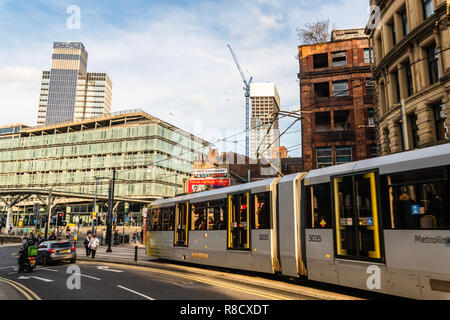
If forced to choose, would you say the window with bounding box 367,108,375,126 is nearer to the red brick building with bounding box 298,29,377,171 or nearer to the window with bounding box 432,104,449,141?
the red brick building with bounding box 298,29,377,171

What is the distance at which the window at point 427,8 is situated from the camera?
790 inches

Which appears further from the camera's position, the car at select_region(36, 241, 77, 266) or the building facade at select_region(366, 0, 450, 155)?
the car at select_region(36, 241, 77, 266)

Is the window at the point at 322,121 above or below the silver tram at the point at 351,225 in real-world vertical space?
above

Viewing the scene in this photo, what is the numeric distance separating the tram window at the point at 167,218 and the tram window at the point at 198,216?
213 cm

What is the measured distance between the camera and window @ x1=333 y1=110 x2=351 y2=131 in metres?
35.7

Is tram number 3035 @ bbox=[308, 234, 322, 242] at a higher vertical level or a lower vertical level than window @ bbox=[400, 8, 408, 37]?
lower

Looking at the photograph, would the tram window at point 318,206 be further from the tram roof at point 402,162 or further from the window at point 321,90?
the window at point 321,90

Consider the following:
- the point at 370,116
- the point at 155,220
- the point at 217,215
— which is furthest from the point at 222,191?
the point at 370,116

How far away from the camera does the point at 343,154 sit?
34.5 metres

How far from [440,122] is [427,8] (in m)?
6.93

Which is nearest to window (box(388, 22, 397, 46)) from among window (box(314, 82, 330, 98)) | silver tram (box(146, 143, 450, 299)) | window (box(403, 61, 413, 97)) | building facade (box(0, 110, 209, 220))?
window (box(403, 61, 413, 97))

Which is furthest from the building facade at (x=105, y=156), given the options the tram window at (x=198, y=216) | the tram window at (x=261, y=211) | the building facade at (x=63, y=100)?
the building facade at (x=63, y=100)

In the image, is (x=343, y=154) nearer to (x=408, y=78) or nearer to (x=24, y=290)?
(x=408, y=78)

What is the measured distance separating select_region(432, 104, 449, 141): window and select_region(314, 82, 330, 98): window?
731 inches
